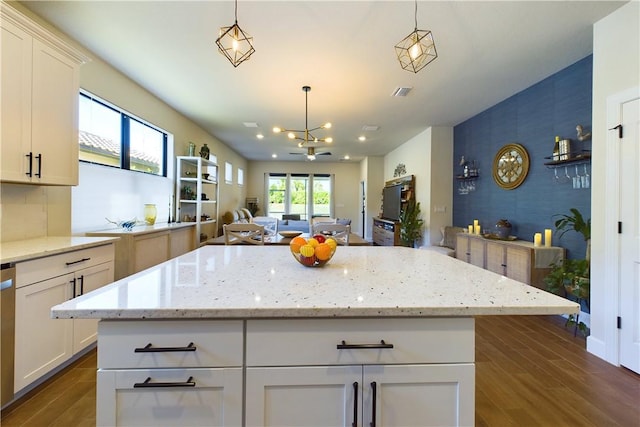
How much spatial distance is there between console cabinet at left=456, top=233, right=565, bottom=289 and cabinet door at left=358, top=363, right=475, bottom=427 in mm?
2777

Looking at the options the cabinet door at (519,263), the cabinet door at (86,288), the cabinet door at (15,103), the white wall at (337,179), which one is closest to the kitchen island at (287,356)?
the cabinet door at (86,288)

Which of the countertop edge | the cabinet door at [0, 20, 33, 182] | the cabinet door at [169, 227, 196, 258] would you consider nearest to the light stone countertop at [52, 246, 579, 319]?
the countertop edge

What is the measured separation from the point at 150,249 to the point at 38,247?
4.12ft

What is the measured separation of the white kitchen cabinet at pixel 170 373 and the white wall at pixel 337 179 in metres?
9.55

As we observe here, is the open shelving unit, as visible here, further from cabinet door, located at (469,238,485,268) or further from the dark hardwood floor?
cabinet door, located at (469,238,485,268)

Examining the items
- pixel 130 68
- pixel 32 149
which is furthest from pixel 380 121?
pixel 32 149

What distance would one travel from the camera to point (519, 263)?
3.23 meters

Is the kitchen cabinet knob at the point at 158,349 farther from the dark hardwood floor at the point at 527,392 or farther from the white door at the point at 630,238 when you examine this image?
the white door at the point at 630,238

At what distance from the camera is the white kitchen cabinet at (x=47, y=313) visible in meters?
1.66

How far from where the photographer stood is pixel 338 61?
119 inches

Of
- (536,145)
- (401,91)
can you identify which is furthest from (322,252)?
(536,145)

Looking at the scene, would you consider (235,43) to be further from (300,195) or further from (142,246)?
(300,195)

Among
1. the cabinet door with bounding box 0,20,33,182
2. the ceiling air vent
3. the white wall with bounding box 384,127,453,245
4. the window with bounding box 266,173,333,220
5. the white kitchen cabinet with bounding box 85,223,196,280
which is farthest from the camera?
the window with bounding box 266,173,333,220

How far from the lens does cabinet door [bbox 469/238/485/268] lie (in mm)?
3908
